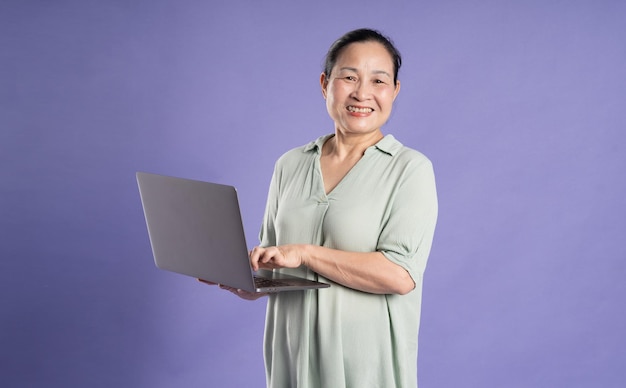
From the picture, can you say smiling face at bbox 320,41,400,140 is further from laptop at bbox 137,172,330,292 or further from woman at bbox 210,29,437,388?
laptop at bbox 137,172,330,292

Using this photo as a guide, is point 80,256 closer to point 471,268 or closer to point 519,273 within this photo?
point 471,268

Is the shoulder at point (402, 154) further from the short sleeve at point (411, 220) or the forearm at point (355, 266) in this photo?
the forearm at point (355, 266)

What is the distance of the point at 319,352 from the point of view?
191cm

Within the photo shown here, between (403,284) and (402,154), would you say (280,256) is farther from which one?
(402,154)

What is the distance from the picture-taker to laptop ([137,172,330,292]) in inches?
67.3

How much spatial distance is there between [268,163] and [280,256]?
6.05 feet

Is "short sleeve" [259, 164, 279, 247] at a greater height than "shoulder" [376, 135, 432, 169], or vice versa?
"shoulder" [376, 135, 432, 169]

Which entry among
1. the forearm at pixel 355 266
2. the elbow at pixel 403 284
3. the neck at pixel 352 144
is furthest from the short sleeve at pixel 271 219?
the elbow at pixel 403 284

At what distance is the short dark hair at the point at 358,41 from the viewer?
6.57ft

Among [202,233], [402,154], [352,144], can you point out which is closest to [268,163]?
[352,144]

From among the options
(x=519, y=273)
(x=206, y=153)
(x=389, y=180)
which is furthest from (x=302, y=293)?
(x=519, y=273)

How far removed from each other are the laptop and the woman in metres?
0.07

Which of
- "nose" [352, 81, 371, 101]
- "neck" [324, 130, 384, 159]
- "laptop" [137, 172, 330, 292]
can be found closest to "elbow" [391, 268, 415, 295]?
"laptop" [137, 172, 330, 292]

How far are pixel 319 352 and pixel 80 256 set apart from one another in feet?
6.13
